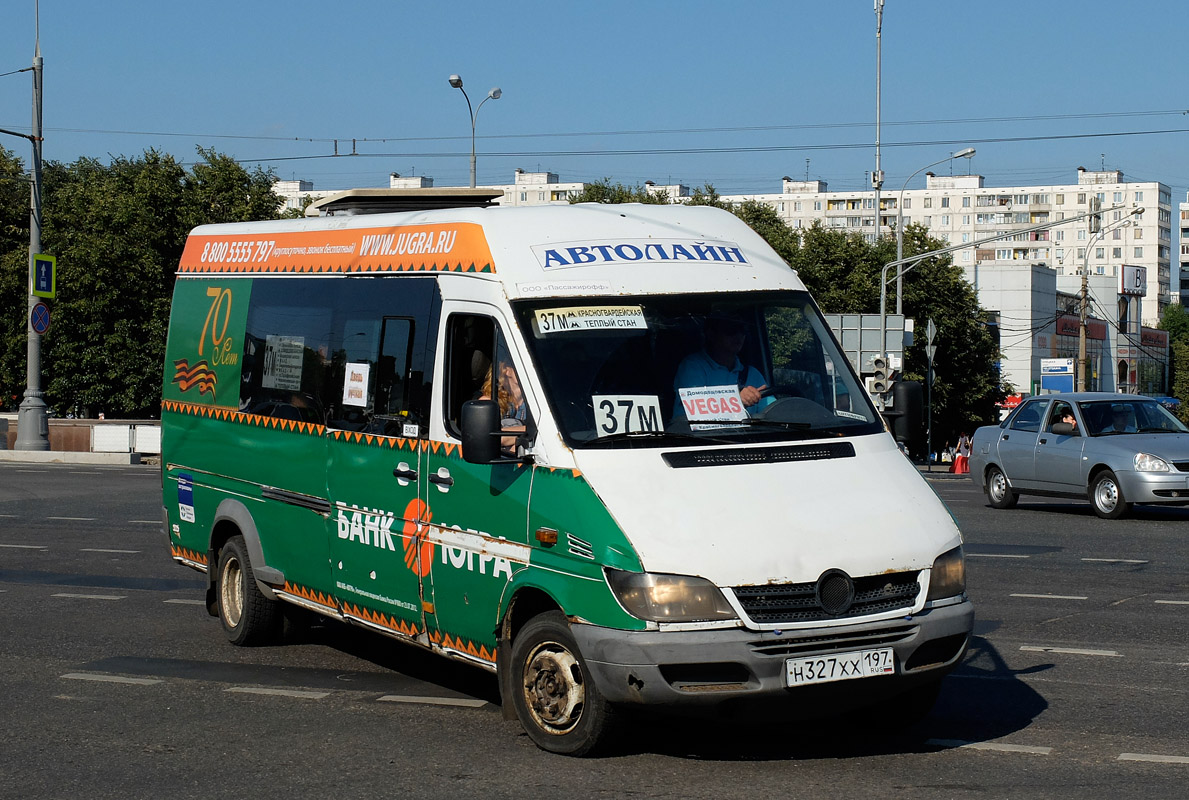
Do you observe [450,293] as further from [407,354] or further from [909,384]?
[909,384]

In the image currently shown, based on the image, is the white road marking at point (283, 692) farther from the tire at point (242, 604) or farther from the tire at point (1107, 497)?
the tire at point (1107, 497)

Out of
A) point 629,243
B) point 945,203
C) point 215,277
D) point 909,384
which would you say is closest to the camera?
point 629,243

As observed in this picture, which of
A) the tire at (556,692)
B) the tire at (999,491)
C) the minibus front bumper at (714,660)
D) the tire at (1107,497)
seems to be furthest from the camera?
the tire at (999,491)

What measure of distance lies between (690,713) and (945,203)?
18973 centimetres

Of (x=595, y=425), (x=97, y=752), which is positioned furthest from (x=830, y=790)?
(x=97, y=752)

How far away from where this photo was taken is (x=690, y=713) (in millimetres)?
5977

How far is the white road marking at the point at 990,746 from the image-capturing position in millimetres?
6473

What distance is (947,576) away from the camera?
6.36 meters

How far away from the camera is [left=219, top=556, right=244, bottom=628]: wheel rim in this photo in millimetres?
9555

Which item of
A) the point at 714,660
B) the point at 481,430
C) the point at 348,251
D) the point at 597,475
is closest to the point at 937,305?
the point at 348,251

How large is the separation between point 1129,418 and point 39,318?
2250 centimetres

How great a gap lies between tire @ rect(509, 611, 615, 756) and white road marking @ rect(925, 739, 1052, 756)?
155 cm

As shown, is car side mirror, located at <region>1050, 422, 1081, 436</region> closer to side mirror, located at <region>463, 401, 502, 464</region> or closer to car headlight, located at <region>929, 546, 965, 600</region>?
car headlight, located at <region>929, 546, 965, 600</region>

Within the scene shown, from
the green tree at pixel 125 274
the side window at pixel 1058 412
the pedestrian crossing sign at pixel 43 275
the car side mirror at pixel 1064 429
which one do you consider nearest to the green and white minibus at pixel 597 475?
the car side mirror at pixel 1064 429
